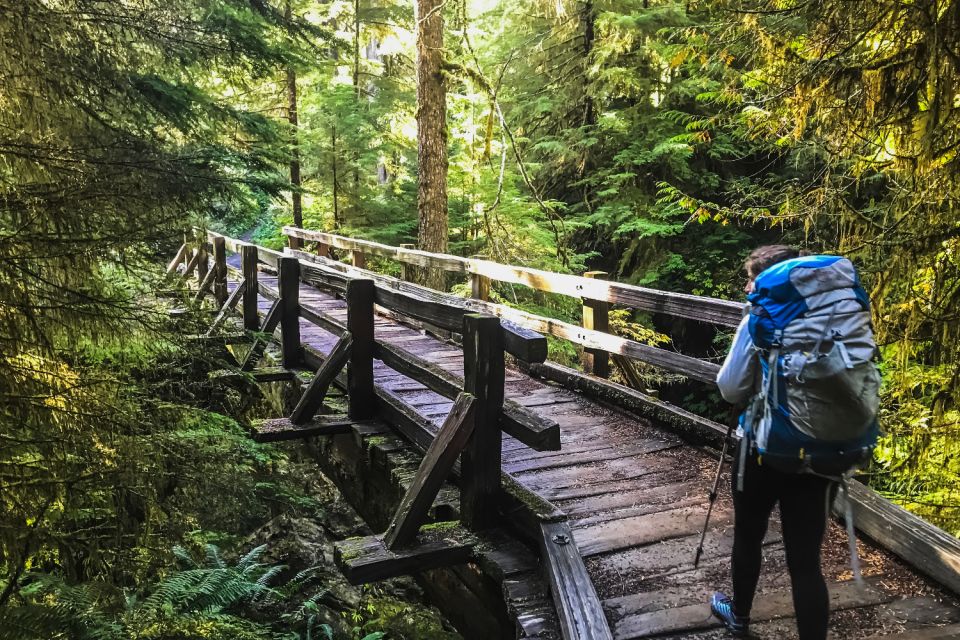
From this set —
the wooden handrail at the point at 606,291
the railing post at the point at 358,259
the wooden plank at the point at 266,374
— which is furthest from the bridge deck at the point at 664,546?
the railing post at the point at 358,259

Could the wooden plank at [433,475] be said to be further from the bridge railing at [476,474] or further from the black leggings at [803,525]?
the black leggings at [803,525]

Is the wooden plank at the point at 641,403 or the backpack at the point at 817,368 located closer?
the backpack at the point at 817,368

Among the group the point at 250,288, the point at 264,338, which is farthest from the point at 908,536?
the point at 250,288

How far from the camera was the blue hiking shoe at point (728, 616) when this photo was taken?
2900 mm

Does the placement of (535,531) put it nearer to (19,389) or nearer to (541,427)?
(541,427)

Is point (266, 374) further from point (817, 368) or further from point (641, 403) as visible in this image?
point (817, 368)

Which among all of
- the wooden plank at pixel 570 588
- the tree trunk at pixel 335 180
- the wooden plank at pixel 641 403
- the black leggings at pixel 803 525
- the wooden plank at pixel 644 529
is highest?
the tree trunk at pixel 335 180

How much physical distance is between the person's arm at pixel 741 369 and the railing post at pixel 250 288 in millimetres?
8365

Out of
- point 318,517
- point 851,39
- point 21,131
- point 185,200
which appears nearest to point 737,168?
point 851,39

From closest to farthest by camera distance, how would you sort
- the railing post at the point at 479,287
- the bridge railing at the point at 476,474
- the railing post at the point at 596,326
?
the bridge railing at the point at 476,474 < the railing post at the point at 596,326 < the railing post at the point at 479,287

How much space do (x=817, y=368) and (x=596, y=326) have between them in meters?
3.96

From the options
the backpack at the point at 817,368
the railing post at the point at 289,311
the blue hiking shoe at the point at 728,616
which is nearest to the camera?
the backpack at the point at 817,368

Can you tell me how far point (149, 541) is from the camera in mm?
3961

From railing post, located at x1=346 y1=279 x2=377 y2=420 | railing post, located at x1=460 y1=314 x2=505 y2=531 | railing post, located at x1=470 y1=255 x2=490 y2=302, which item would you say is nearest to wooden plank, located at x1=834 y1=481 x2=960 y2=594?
railing post, located at x1=460 y1=314 x2=505 y2=531
